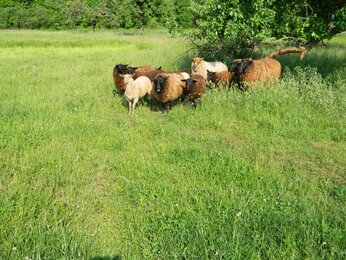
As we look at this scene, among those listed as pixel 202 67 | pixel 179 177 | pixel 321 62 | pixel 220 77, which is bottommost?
pixel 179 177

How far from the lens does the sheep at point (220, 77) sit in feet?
36.1

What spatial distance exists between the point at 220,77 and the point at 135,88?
10.8ft

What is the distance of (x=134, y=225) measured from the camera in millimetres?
4090

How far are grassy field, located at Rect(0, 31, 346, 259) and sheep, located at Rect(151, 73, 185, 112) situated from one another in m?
0.41

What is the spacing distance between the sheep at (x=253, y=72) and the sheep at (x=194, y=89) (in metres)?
1.59

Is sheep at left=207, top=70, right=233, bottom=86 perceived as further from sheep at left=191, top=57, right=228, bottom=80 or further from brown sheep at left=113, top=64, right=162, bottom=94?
brown sheep at left=113, top=64, right=162, bottom=94

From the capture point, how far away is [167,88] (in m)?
9.19

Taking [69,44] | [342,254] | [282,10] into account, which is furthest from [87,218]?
[69,44]

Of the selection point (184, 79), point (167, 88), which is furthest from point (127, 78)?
point (184, 79)

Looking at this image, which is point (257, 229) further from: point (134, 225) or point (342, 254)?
point (134, 225)

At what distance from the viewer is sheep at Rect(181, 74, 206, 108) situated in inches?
364

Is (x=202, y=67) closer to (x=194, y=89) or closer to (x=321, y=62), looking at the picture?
(x=194, y=89)

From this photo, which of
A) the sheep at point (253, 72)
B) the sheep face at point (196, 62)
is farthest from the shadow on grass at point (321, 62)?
the sheep face at point (196, 62)

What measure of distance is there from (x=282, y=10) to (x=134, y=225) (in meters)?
9.17
